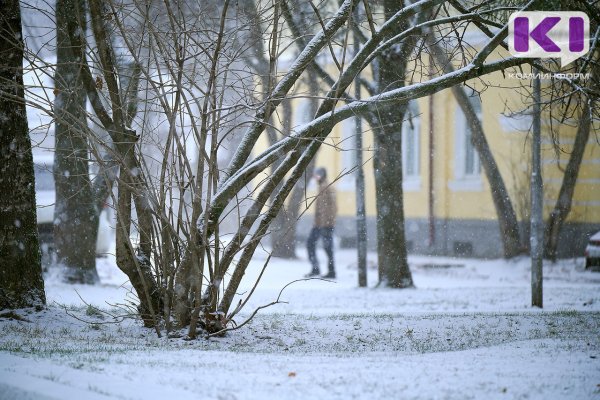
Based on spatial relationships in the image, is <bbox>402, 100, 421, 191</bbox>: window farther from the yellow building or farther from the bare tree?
the bare tree

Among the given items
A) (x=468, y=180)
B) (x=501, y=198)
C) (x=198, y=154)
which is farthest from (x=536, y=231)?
(x=468, y=180)

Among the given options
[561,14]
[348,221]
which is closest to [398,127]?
[561,14]

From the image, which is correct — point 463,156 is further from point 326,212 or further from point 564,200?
point 326,212

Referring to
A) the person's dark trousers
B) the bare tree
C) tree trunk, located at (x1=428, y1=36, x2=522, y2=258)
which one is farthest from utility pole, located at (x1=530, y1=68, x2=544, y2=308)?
tree trunk, located at (x1=428, y1=36, x2=522, y2=258)

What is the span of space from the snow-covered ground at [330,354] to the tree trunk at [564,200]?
6.36 metres

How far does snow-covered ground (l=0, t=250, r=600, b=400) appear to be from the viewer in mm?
5273

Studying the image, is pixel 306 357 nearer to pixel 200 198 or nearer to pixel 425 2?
pixel 200 198

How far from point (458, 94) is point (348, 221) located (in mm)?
9199

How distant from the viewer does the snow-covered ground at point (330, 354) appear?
17.3ft

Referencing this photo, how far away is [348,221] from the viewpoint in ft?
91.0

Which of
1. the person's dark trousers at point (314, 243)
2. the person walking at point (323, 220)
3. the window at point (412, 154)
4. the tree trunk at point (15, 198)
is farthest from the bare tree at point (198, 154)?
the window at point (412, 154)

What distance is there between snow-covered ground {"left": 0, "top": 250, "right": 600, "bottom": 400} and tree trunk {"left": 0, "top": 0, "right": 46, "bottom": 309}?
0.36 metres

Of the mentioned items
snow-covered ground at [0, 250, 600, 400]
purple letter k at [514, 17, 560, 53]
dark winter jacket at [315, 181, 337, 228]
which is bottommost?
snow-covered ground at [0, 250, 600, 400]

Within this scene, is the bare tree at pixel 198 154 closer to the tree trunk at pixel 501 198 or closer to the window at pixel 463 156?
the tree trunk at pixel 501 198
